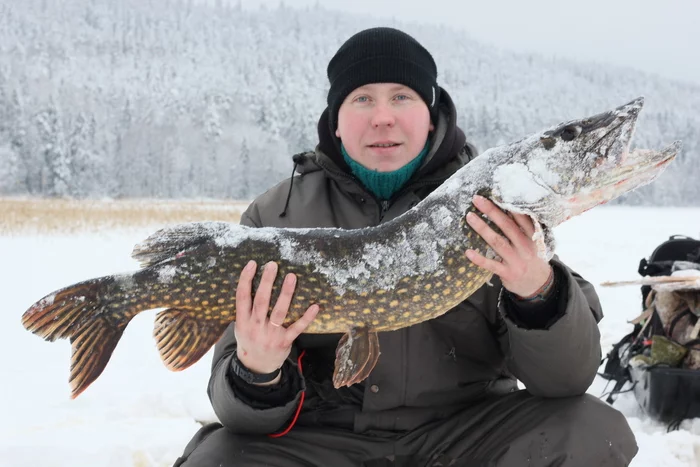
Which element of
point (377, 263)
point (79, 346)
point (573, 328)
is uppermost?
point (377, 263)

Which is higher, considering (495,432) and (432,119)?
(432,119)

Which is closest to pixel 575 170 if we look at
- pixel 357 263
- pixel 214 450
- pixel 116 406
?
pixel 357 263

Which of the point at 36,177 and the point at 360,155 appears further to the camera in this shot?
the point at 36,177

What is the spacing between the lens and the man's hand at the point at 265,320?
1721mm

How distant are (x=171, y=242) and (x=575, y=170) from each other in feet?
4.41

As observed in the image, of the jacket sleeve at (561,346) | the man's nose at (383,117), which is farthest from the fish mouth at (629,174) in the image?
the man's nose at (383,117)

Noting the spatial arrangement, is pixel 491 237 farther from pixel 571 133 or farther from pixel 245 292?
pixel 245 292

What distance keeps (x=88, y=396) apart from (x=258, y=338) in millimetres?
2035

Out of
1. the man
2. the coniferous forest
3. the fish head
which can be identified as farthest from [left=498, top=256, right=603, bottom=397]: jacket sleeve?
the coniferous forest

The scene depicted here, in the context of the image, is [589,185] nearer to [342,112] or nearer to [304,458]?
[342,112]

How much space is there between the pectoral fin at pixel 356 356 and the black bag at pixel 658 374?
195cm

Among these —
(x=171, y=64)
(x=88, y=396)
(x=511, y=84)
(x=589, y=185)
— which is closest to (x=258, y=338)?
(x=589, y=185)

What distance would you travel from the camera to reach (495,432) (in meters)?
1.89

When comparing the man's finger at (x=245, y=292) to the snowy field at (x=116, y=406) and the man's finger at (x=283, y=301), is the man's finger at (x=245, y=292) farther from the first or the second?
the snowy field at (x=116, y=406)
